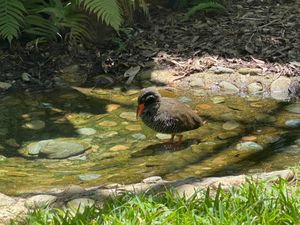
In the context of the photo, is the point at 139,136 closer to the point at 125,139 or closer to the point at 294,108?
the point at 125,139

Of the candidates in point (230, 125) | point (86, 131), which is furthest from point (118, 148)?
point (230, 125)

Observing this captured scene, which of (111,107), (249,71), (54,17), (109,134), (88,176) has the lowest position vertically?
(88,176)

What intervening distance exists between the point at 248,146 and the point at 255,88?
4.74ft

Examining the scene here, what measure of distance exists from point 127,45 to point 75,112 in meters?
1.63

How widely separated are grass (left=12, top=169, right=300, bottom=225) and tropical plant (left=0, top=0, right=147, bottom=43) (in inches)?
137

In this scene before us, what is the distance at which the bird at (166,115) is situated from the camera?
17.9 ft

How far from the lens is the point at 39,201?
12.8ft

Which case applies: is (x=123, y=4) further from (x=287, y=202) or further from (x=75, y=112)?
(x=287, y=202)

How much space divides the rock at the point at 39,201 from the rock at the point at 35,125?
70.2 inches

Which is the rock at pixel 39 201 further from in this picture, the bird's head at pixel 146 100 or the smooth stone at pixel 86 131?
the bird's head at pixel 146 100

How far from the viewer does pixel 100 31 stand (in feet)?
25.4

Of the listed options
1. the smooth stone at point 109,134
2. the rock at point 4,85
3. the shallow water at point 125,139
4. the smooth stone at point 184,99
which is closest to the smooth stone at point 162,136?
the shallow water at point 125,139

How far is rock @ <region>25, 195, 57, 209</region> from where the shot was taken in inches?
151

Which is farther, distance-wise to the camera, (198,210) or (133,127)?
(133,127)
